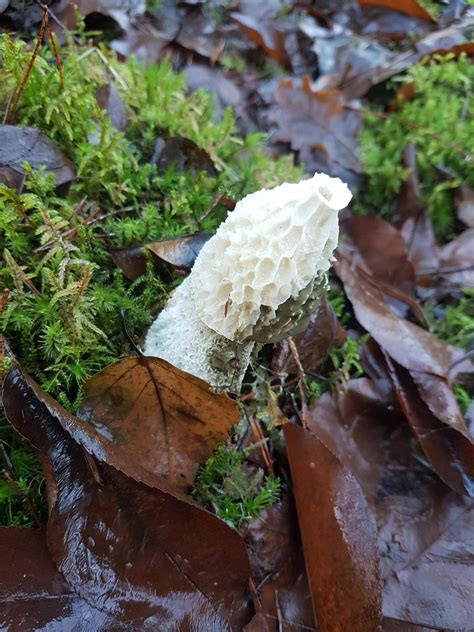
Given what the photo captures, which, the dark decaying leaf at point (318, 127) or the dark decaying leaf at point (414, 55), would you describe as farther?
the dark decaying leaf at point (414, 55)

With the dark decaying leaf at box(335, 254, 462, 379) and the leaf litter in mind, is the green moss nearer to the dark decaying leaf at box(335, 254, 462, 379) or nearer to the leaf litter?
the leaf litter

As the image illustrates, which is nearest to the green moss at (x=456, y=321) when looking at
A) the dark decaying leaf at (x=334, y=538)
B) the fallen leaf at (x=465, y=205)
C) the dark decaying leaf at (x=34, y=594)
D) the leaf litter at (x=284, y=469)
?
the leaf litter at (x=284, y=469)

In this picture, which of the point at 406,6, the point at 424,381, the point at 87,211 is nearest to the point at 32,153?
the point at 87,211

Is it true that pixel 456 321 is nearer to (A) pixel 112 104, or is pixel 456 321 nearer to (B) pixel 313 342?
(B) pixel 313 342

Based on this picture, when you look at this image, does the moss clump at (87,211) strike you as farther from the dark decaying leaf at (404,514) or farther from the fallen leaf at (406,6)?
the fallen leaf at (406,6)

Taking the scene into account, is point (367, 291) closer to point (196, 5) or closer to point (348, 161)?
point (348, 161)

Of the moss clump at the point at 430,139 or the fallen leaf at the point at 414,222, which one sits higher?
the moss clump at the point at 430,139
